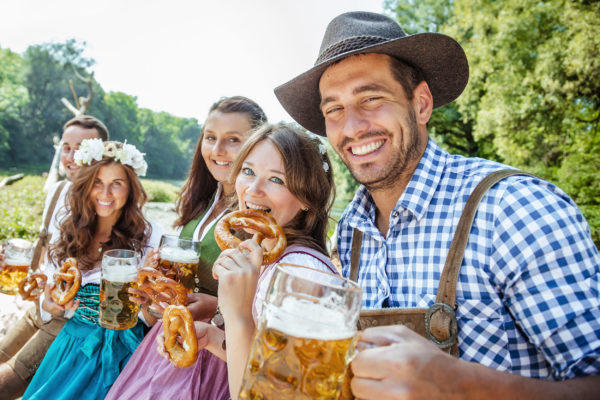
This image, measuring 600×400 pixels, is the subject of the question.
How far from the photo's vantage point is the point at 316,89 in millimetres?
2193

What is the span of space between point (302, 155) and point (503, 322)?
4.80 feet

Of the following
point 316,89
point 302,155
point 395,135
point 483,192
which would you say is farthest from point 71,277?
point 483,192

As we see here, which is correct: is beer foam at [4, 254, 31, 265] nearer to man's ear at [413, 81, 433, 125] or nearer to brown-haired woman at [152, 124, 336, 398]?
brown-haired woman at [152, 124, 336, 398]

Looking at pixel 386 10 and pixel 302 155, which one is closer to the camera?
pixel 302 155

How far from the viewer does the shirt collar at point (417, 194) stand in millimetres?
1649

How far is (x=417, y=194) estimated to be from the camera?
1660mm

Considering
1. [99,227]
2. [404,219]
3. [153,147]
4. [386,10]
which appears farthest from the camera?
[153,147]

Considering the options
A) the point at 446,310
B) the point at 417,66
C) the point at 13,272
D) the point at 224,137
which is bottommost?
the point at 13,272

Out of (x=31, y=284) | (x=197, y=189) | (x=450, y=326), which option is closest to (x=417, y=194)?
(x=450, y=326)

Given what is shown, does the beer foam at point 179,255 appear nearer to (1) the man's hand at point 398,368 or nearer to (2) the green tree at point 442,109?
(1) the man's hand at point 398,368

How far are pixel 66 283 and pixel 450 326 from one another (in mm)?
2399

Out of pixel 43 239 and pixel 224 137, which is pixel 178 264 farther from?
pixel 43 239

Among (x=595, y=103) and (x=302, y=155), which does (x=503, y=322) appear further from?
Result: (x=595, y=103)

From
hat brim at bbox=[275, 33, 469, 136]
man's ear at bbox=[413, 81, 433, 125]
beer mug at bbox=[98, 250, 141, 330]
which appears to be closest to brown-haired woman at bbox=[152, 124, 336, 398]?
hat brim at bbox=[275, 33, 469, 136]
